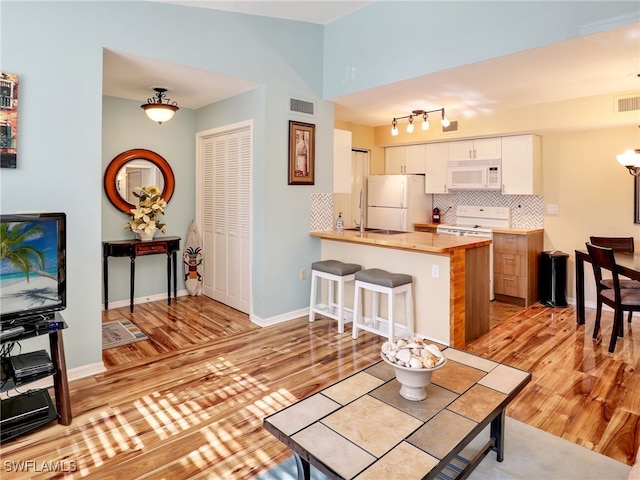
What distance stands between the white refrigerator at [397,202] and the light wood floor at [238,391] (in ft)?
7.67

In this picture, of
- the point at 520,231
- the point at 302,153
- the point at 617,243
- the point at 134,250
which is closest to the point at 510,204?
the point at 520,231

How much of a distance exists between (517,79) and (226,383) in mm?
3814

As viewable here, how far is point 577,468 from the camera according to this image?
2.14 meters

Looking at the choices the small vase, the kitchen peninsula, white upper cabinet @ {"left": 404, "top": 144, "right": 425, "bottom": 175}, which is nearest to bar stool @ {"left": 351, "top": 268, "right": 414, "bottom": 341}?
the kitchen peninsula

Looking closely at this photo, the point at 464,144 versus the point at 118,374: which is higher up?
the point at 464,144

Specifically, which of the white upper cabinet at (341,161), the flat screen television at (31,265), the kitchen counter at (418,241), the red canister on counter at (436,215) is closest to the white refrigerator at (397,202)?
the red canister on counter at (436,215)

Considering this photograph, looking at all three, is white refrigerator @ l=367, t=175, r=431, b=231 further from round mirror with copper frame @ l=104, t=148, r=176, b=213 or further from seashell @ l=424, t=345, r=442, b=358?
seashell @ l=424, t=345, r=442, b=358

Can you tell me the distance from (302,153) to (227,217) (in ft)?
4.21

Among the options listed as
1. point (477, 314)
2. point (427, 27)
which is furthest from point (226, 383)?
point (427, 27)

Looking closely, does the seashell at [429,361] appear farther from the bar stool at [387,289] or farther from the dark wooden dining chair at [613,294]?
the dark wooden dining chair at [613,294]

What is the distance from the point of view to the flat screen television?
2371 millimetres

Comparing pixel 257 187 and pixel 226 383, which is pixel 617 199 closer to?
pixel 257 187

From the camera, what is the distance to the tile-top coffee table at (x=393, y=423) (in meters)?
1.53

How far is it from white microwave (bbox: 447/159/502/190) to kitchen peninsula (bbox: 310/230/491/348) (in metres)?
1.98
